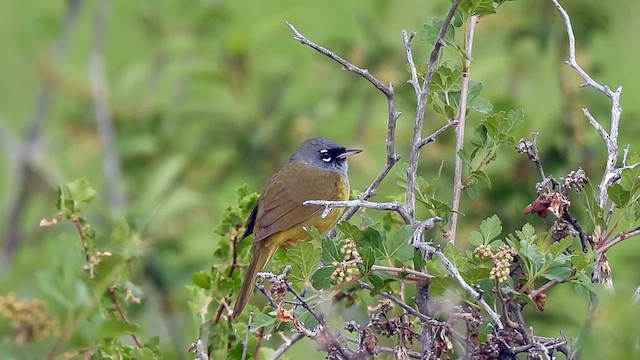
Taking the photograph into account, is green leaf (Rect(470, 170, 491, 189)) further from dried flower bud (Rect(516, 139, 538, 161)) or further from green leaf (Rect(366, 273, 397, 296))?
green leaf (Rect(366, 273, 397, 296))

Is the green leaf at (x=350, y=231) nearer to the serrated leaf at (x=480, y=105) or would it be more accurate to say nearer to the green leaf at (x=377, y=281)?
the green leaf at (x=377, y=281)

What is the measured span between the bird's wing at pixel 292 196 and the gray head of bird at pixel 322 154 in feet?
0.36

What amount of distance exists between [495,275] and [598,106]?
2.95m

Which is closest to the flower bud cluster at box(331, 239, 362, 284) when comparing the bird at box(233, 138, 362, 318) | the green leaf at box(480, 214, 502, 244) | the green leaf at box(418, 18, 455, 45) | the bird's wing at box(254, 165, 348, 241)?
the green leaf at box(480, 214, 502, 244)

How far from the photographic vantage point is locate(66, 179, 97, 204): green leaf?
252 centimetres

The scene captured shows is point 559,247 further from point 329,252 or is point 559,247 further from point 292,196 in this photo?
point 292,196

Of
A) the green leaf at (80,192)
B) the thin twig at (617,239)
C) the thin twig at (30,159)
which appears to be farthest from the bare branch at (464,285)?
the thin twig at (30,159)

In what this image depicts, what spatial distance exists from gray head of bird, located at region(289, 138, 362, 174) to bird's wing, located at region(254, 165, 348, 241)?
0.36ft

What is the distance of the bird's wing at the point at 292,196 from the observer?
3974mm

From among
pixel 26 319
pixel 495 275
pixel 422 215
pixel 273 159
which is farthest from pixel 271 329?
pixel 273 159

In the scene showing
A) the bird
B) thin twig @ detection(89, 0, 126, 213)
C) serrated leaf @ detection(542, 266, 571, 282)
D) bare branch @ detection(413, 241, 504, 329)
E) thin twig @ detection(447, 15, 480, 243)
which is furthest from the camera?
thin twig @ detection(89, 0, 126, 213)

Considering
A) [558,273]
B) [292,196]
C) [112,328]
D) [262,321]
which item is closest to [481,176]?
[558,273]

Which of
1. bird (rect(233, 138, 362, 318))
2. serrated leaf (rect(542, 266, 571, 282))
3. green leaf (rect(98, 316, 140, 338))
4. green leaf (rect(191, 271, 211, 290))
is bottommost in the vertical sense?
serrated leaf (rect(542, 266, 571, 282))

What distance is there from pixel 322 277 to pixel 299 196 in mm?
2233
